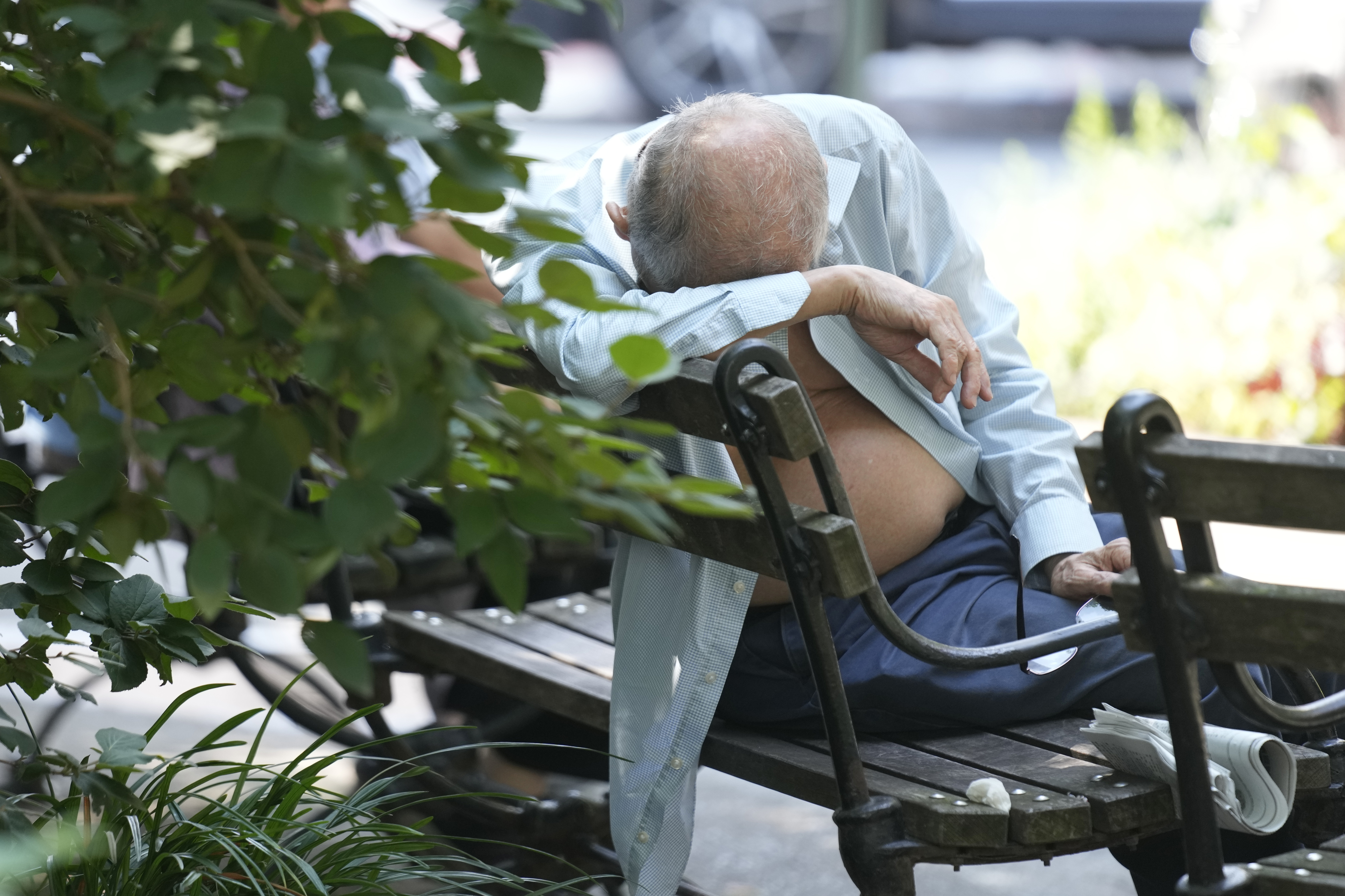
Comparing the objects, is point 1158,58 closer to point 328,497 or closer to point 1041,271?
point 1041,271

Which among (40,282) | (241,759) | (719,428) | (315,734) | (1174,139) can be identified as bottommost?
(241,759)

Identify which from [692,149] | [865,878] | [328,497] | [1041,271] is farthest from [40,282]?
[1041,271]

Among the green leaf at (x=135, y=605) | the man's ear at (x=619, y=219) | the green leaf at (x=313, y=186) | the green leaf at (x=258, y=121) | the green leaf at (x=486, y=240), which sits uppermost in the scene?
the green leaf at (x=258, y=121)

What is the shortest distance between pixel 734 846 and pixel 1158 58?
7403 millimetres

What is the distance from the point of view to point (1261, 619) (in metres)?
1.36

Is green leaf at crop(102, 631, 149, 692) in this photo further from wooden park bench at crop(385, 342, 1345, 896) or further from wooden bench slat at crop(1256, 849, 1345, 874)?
wooden bench slat at crop(1256, 849, 1345, 874)

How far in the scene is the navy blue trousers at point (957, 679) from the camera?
1987 mm

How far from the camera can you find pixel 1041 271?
20.2 ft

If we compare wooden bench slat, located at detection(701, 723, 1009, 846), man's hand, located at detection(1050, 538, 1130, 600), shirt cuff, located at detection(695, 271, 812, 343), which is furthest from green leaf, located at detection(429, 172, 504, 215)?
man's hand, located at detection(1050, 538, 1130, 600)

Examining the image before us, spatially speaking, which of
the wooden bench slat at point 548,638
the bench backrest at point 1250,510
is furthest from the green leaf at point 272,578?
the wooden bench slat at point 548,638

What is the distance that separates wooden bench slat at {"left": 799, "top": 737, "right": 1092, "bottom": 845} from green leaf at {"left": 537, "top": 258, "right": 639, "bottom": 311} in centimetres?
99

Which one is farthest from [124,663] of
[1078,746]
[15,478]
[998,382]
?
[998,382]

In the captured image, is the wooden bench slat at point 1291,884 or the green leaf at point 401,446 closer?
the green leaf at point 401,446

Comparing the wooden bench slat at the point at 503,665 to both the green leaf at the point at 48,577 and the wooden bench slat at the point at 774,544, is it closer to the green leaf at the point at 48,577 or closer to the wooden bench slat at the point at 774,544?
the wooden bench slat at the point at 774,544
